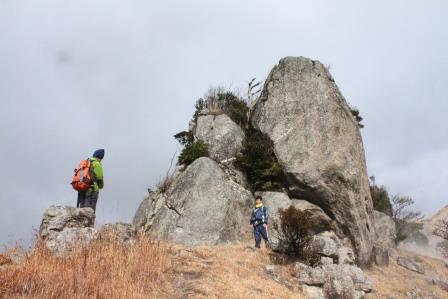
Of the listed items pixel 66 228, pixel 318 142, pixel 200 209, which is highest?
pixel 318 142

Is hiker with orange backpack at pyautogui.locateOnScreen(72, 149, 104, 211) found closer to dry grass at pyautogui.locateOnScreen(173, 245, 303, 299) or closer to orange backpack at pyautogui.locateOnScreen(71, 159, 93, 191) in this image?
orange backpack at pyautogui.locateOnScreen(71, 159, 93, 191)

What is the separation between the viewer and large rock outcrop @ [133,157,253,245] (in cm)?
1798

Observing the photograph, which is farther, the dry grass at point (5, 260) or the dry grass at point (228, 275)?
the dry grass at point (228, 275)

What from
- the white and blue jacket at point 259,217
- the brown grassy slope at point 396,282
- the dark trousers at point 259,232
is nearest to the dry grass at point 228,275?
the dark trousers at point 259,232

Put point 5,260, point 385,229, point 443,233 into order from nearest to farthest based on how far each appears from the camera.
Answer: point 5,260, point 443,233, point 385,229

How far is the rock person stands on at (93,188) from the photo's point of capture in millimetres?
13523

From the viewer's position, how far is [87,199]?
536 inches

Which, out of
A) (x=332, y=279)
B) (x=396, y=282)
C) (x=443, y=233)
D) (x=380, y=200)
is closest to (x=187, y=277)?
(x=332, y=279)

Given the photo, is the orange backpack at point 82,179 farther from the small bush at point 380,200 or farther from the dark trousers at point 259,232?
the small bush at point 380,200

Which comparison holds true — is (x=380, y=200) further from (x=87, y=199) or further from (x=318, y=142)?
(x=87, y=199)

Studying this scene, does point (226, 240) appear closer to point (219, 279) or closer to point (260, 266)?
point (260, 266)

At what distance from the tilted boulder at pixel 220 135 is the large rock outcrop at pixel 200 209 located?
1.89 metres

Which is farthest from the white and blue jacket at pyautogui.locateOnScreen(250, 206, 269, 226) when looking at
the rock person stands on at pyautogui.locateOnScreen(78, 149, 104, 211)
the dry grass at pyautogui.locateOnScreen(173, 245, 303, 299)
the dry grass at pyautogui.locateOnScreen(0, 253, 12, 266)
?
the dry grass at pyautogui.locateOnScreen(0, 253, 12, 266)

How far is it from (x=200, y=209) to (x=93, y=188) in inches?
230
